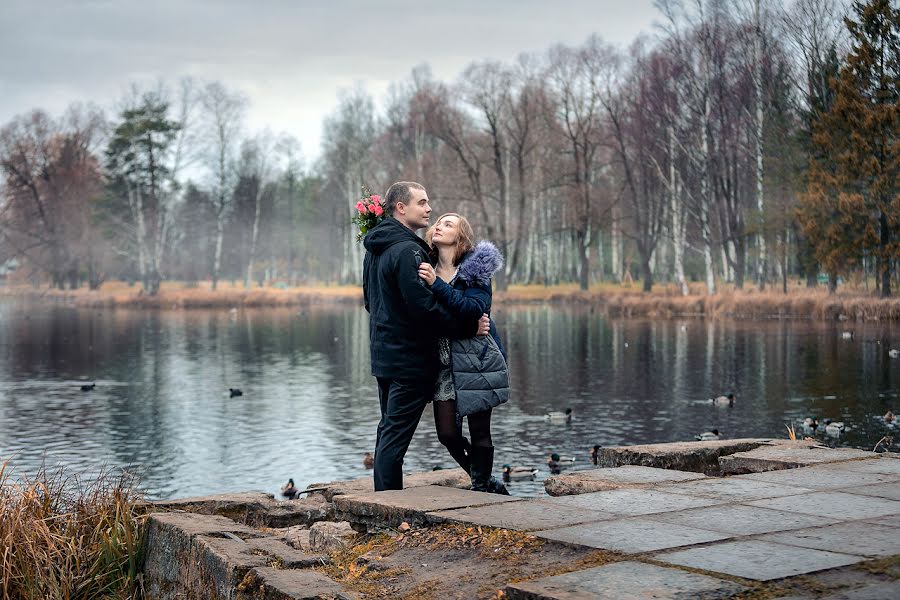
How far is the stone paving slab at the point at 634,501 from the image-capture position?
18.0 feet

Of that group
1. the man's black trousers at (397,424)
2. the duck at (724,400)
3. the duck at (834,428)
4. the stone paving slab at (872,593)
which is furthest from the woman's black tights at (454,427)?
the duck at (724,400)

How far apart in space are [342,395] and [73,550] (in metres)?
17.8

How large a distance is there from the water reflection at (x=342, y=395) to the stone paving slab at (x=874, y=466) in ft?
21.3

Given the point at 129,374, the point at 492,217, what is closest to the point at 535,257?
the point at 492,217

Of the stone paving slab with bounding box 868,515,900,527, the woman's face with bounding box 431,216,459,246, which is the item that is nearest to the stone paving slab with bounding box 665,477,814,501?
the stone paving slab with bounding box 868,515,900,527

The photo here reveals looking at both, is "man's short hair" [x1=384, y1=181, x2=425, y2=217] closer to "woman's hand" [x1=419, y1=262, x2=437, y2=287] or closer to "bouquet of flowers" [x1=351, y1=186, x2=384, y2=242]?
"bouquet of flowers" [x1=351, y1=186, x2=384, y2=242]

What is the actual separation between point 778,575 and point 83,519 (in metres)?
4.38

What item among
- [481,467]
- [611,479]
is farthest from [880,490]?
[481,467]

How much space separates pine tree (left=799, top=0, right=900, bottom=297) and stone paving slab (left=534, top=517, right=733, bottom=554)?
3621 cm

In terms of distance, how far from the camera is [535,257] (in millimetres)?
77062

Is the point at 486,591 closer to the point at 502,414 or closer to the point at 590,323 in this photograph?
the point at 502,414

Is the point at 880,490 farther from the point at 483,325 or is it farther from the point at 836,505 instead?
the point at 483,325

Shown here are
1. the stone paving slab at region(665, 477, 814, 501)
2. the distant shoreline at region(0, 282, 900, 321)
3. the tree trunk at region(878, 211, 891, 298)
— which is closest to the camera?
the stone paving slab at region(665, 477, 814, 501)

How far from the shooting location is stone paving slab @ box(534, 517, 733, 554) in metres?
4.62
